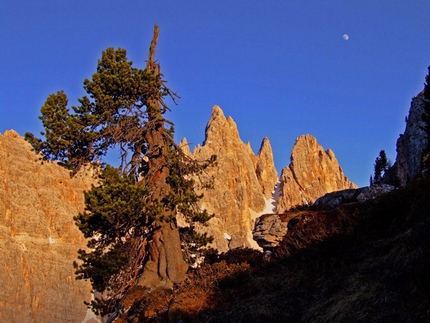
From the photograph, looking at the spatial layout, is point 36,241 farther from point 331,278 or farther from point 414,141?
point 331,278

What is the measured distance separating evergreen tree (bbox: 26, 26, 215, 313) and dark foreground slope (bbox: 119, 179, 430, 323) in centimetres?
136

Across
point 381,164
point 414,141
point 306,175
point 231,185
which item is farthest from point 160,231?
point 306,175

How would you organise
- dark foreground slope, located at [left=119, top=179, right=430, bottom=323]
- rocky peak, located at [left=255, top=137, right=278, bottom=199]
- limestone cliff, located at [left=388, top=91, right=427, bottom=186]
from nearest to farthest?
dark foreground slope, located at [left=119, top=179, right=430, bottom=323] < limestone cliff, located at [left=388, top=91, right=427, bottom=186] < rocky peak, located at [left=255, top=137, right=278, bottom=199]

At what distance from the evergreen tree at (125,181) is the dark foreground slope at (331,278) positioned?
4.46 ft

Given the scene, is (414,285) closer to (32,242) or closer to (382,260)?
(382,260)

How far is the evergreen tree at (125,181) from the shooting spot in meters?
14.4

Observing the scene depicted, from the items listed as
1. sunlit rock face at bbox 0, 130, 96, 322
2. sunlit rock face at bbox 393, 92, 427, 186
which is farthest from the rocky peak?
sunlit rock face at bbox 393, 92, 427, 186

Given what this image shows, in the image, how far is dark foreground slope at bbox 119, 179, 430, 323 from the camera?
7172 millimetres

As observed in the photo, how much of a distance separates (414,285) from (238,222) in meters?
149

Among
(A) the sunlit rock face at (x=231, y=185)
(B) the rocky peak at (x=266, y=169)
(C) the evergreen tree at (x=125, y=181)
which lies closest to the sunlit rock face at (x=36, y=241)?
(A) the sunlit rock face at (x=231, y=185)

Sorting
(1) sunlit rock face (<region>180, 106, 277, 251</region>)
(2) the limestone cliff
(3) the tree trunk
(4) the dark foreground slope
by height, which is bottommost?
(4) the dark foreground slope

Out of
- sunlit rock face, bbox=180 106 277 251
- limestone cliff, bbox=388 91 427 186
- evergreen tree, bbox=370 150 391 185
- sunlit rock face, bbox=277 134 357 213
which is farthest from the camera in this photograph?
sunlit rock face, bbox=277 134 357 213

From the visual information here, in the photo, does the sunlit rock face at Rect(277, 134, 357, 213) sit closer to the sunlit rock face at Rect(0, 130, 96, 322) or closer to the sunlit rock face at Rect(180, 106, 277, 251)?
the sunlit rock face at Rect(180, 106, 277, 251)

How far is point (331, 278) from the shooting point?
8922mm
